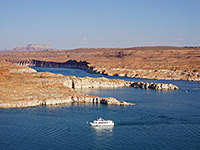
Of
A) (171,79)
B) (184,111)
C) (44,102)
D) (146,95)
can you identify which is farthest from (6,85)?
(171,79)

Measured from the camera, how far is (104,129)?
3538 centimetres

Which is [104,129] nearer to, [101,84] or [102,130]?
[102,130]

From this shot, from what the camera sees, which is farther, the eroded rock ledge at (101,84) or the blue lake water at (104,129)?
the eroded rock ledge at (101,84)

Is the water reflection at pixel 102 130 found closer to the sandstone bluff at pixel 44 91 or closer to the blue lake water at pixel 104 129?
the blue lake water at pixel 104 129

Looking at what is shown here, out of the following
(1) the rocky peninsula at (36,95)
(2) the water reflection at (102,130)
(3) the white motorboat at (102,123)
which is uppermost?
(1) the rocky peninsula at (36,95)

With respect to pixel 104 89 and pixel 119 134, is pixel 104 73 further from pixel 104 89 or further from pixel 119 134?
pixel 119 134

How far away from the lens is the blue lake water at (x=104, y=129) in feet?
100

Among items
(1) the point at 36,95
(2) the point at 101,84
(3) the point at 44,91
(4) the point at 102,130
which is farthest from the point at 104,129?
(2) the point at 101,84

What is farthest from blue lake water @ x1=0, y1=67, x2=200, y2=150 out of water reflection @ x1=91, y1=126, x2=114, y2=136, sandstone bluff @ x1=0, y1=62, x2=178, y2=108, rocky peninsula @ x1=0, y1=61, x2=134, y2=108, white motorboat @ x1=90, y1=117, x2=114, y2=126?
sandstone bluff @ x1=0, y1=62, x2=178, y2=108

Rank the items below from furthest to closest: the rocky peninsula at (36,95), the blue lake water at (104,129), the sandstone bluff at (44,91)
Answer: the sandstone bluff at (44,91) → the rocky peninsula at (36,95) → the blue lake water at (104,129)

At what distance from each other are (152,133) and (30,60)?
152 m

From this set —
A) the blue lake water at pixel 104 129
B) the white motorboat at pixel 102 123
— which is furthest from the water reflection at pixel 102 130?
the white motorboat at pixel 102 123

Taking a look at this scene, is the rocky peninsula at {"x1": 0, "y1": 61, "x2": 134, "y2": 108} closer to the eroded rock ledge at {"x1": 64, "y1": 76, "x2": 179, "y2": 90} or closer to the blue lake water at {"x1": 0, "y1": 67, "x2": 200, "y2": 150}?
the blue lake water at {"x1": 0, "y1": 67, "x2": 200, "y2": 150}

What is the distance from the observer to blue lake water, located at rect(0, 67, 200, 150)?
100ft
